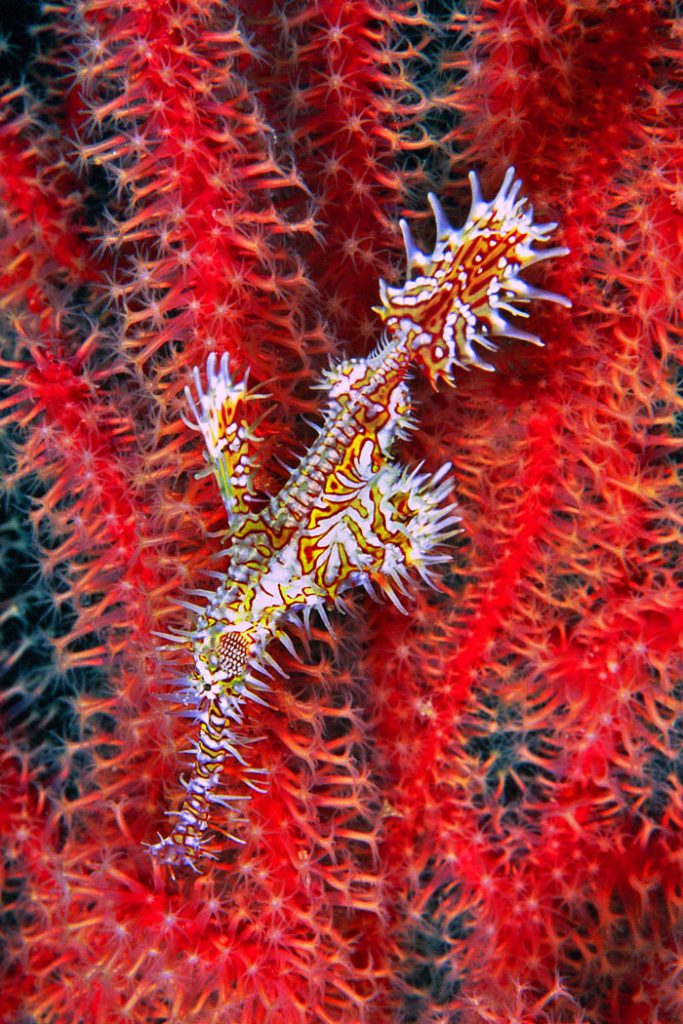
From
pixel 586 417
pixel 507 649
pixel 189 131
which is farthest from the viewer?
pixel 507 649

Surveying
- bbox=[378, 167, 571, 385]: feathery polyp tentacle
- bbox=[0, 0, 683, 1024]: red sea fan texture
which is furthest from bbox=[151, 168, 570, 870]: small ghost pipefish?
bbox=[0, 0, 683, 1024]: red sea fan texture

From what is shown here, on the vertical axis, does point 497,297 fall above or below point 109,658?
above

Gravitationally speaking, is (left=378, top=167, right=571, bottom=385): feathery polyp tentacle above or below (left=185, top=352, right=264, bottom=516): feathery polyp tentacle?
above

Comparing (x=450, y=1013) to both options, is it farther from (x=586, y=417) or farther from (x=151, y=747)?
(x=586, y=417)

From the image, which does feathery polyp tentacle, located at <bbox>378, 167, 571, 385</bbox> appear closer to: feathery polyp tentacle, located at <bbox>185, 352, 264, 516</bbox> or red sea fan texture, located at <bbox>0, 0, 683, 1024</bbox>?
red sea fan texture, located at <bbox>0, 0, 683, 1024</bbox>

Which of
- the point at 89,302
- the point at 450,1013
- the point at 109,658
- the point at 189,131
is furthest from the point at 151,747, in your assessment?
the point at 189,131

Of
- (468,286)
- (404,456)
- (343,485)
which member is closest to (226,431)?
(343,485)

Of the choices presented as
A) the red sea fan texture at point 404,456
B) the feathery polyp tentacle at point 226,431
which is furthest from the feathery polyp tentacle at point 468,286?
A: the feathery polyp tentacle at point 226,431

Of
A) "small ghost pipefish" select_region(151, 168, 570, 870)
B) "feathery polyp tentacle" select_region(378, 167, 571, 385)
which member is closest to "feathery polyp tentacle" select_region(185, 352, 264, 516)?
"small ghost pipefish" select_region(151, 168, 570, 870)
